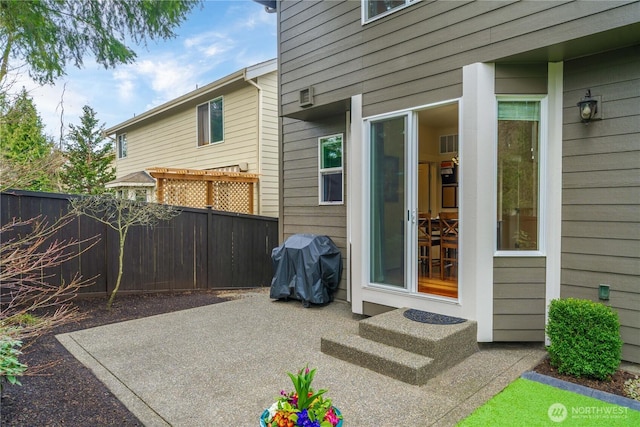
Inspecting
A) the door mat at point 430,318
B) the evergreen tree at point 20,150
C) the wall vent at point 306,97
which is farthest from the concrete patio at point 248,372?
the wall vent at point 306,97

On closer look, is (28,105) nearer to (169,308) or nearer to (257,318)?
(169,308)

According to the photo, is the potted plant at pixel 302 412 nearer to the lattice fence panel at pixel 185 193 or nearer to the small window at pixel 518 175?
the small window at pixel 518 175

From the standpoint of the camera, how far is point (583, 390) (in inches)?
115

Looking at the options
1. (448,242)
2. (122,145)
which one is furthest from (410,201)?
(122,145)

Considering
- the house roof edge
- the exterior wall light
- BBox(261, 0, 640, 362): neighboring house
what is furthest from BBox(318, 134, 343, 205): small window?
the house roof edge

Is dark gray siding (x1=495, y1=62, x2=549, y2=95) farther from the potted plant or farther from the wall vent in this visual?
the potted plant

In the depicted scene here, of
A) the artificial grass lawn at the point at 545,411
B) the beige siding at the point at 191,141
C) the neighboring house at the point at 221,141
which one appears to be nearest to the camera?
the artificial grass lawn at the point at 545,411

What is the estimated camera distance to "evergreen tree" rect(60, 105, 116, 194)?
1449 centimetres

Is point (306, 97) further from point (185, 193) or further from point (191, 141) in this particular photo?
point (191, 141)

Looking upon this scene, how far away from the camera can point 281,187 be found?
693cm

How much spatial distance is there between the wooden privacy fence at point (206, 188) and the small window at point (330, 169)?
3527 millimetres

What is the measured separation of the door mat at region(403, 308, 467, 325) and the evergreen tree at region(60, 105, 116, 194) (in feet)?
45.7

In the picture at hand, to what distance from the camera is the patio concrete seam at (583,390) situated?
8.98ft

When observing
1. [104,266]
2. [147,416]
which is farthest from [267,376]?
[104,266]
